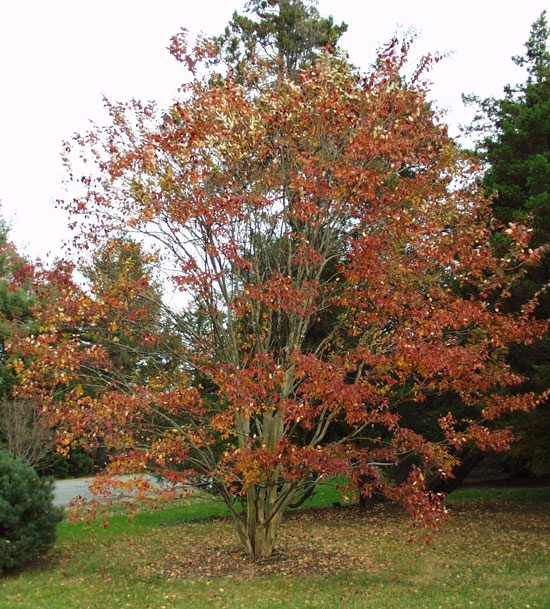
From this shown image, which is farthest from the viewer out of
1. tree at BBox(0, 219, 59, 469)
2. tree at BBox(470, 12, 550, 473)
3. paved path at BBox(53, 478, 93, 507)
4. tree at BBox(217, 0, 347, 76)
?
paved path at BBox(53, 478, 93, 507)

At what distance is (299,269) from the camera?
761 cm

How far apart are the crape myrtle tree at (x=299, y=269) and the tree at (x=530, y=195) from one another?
5.59 ft

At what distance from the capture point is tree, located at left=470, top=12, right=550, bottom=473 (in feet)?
30.6

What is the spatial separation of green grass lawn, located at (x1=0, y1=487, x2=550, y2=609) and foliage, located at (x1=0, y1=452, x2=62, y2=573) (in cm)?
30

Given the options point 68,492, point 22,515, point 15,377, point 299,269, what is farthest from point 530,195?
point 68,492

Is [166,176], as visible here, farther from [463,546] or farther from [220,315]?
[463,546]

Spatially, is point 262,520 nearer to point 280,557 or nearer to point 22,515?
point 280,557

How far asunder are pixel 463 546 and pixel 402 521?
2611 millimetres

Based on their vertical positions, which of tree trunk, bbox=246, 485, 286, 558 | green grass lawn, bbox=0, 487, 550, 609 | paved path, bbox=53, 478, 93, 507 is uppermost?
paved path, bbox=53, 478, 93, 507

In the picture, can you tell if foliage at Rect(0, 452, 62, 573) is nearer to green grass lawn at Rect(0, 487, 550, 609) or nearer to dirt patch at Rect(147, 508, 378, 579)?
green grass lawn at Rect(0, 487, 550, 609)

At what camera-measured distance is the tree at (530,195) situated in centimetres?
934

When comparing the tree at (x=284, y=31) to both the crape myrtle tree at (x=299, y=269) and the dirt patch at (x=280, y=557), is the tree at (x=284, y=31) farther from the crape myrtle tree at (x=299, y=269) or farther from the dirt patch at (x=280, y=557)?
the dirt patch at (x=280, y=557)

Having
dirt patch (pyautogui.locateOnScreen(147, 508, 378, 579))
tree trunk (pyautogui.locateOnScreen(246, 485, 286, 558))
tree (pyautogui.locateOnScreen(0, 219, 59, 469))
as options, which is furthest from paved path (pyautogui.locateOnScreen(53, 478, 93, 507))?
tree trunk (pyautogui.locateOnScreen(246, 485, 286, 558))

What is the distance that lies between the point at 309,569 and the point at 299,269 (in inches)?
138
